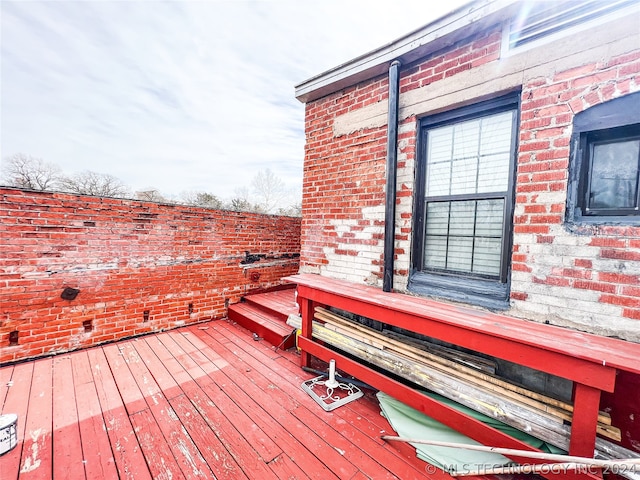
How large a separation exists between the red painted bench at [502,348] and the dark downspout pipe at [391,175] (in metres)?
0.30

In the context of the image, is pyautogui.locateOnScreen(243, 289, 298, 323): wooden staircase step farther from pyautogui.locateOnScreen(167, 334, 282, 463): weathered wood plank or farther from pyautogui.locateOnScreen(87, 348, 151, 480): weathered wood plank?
pyautogui.locateOnScreen(87, 348, 151, 480): weathered wood plank

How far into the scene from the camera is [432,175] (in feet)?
8.35

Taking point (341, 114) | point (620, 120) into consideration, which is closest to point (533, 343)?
point (620, 120)

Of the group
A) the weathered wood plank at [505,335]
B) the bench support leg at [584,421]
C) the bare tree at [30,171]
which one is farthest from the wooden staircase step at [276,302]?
the bare tree at [30,171]

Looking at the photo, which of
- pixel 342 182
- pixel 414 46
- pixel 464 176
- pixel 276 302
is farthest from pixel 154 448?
pixel 414 46

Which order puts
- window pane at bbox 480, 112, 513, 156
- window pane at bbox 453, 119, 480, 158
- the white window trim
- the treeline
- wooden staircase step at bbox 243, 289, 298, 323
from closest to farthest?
the white window trim → window pane at bbox 480, 112, 513, 156 → window pane at bbox 453, 119, 480, 158 → wooden staircase step at bbox 243, 289, 298, 323 → the treeline

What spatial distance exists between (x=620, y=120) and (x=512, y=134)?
0.60 meters

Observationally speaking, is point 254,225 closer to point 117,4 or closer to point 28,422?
point 28,422

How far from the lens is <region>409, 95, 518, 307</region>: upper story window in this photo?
2.12 metres

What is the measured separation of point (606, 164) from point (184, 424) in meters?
3.72

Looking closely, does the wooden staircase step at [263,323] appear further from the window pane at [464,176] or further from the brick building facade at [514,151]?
the window pane at [464,176]

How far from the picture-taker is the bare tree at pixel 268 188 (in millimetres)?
18266

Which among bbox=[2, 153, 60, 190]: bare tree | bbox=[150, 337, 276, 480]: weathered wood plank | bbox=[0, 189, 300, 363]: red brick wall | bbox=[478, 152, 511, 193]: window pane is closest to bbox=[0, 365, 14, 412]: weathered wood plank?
bbox=[0, 189, 300, 363]: red brick wall

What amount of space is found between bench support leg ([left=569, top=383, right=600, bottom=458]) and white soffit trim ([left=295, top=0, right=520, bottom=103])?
260 centimetres
